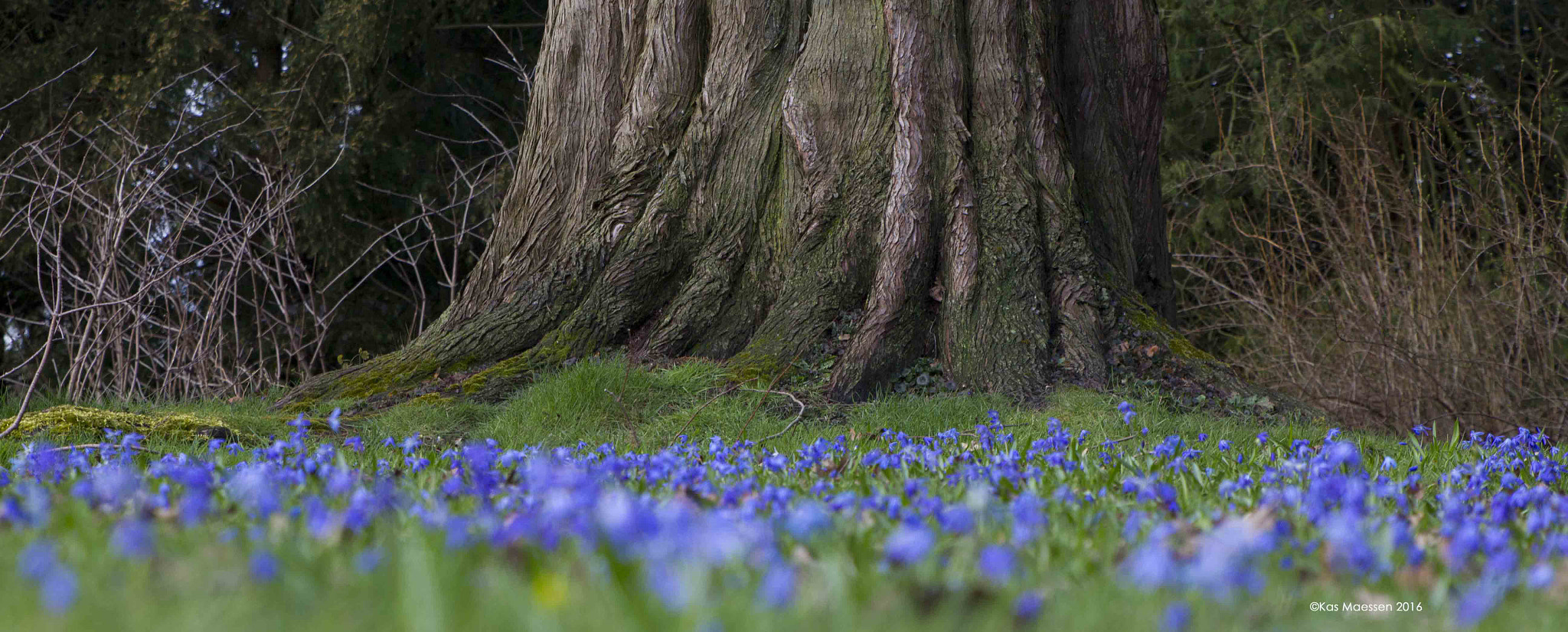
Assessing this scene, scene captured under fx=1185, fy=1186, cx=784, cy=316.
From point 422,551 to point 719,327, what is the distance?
453cm

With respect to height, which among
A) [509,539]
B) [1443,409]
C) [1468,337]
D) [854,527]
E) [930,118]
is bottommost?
[1443,409]

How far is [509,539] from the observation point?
1.65 m

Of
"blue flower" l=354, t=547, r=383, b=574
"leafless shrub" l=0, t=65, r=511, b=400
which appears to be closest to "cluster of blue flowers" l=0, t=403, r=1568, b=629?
"blue flower" l=354, t=547, r=383, b=574

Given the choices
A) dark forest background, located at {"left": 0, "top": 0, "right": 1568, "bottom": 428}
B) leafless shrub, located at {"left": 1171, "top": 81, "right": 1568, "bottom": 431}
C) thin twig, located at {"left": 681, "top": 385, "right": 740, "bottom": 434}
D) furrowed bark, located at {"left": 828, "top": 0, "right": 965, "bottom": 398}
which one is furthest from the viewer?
dark forest background, located at {"left": 0, "top": 0, "right": 1568, "bottom": 428}

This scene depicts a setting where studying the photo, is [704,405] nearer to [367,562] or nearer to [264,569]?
[367,562]

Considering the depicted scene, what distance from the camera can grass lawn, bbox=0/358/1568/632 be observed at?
1352mm

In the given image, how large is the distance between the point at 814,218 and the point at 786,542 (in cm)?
412

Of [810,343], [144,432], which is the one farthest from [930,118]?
[144,432]

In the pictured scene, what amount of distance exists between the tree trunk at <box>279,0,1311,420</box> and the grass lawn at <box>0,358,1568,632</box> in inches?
71.0

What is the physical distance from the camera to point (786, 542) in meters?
1.98

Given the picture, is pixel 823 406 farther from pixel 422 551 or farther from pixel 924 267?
pixel 422 551

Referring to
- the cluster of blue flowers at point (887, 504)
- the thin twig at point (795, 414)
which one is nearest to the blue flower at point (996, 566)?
the cluster of blue flowers at point (887, 504)

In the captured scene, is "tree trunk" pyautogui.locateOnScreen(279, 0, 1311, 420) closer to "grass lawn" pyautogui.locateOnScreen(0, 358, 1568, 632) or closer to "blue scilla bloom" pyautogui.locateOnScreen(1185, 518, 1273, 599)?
"grass lawn" pyautogui.locateOnScreen(0, 358, 1568, 632)

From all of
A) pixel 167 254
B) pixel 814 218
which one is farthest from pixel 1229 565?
pixel 167 254
